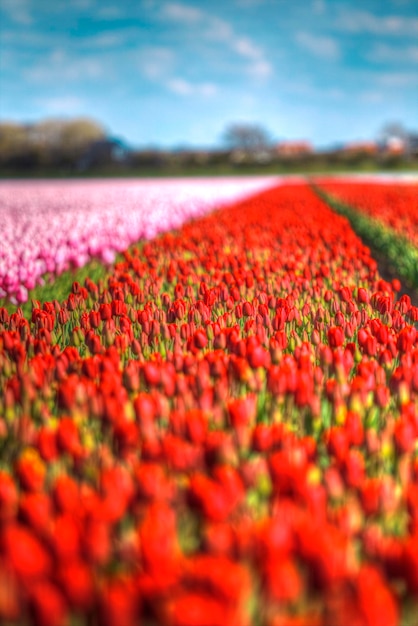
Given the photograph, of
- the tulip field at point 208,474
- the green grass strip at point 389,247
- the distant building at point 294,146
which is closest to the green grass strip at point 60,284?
the tulip field at point 208,474

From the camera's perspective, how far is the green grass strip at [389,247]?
772 cm

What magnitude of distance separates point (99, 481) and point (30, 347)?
1.73m

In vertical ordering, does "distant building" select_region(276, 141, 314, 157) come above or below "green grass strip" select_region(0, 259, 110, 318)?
above

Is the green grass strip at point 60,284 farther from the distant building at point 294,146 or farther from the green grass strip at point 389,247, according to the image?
the distant building at point 294,146

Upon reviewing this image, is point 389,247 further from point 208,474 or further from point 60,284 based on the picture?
point 208,474

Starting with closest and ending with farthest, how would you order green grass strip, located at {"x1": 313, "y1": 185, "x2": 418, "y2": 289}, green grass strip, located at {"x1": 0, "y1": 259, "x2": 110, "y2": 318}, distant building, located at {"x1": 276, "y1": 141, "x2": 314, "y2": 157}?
1. green grass strip, located at {"x1": 0, "y1": 259, "x2": 110, "y2": 318}
2. green grass strip, located at {"x1": 313, "y1": 185, "x2": 418, "y2": 289}
3. distant building, located at {"x1": 276, "y1": 141, "x2": 314, "y2": 157}

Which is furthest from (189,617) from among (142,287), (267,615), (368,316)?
(142,287)

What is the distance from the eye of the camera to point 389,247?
9.66 meters

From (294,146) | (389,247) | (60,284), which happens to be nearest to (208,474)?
(60,284)

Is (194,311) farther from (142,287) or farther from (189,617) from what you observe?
(189,617)

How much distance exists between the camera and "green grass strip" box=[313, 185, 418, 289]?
772 centimetres

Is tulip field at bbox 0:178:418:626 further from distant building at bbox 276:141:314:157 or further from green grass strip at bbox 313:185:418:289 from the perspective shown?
distant building at bbox 276:141:314:157

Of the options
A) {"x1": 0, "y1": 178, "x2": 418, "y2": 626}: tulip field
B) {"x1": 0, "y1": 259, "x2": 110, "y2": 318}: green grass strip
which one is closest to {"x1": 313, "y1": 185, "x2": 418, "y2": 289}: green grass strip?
{"x1": 0, "y1": 178, "x2": 418, "y2": 626}: tulip field

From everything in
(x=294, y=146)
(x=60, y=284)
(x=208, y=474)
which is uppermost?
(x=294, y=146)
